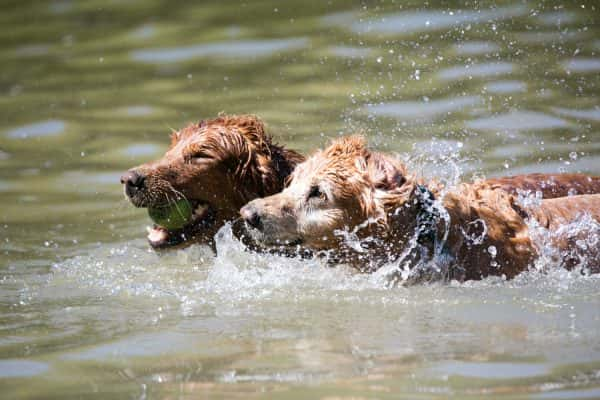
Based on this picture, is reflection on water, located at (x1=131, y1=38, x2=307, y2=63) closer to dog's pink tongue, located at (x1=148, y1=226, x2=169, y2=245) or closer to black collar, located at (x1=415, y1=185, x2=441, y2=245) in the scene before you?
dog's pink tongue, located at (x1=148, y1=226, x2=169, y2=245)

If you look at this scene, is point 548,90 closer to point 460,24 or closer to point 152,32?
point 460,24

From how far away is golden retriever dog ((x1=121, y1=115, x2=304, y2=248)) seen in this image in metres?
7.96

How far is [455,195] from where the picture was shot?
25.2 feet

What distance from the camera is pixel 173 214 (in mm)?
8094

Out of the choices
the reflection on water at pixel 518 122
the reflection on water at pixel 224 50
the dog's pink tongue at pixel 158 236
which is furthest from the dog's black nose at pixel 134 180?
the reflection on water at pixel 224 50

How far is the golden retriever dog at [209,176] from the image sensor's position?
7.96 metres

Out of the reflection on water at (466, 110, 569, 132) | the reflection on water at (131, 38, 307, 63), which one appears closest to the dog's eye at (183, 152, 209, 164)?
the reflection on water at (466, 110, 569, 132)

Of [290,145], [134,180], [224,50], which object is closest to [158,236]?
[134,180]

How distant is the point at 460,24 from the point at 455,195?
6.59 meters

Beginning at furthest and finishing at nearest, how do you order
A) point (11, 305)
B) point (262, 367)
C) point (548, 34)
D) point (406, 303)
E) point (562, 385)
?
point (548, 34)
point (11, 305)
point (406, 303)
point (262, 367)
point (562, 385)

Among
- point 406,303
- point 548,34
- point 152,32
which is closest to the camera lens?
point 406,303

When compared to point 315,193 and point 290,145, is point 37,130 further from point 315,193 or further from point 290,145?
point 315,193

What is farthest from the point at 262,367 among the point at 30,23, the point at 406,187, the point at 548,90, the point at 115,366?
the point at 30,23

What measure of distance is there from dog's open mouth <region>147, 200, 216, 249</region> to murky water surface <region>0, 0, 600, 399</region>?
199 millimetres
